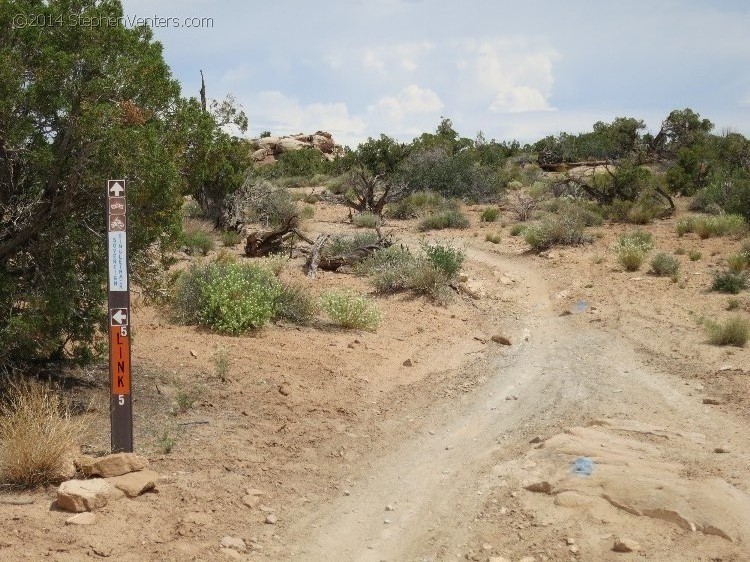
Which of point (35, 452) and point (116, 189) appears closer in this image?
point (35, 452)

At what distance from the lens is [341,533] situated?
5.13 metres

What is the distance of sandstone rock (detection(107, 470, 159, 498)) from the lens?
520cm

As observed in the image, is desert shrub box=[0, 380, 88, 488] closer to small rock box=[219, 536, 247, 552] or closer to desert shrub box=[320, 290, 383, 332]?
small rock box=[219, 536, 247, 552]

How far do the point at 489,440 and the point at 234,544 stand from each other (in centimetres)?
294

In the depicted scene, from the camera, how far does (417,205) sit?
93.3 ft

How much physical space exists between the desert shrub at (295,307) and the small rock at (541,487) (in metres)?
6.25

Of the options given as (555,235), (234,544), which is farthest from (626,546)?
(555,235)

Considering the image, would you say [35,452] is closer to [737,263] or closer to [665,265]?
[665,265]

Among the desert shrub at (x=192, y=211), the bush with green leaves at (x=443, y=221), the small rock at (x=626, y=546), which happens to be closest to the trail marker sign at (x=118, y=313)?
the small rock at (x=626, y=546)

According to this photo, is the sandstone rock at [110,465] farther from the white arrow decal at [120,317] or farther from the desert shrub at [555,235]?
the desert shrub at [555,235]

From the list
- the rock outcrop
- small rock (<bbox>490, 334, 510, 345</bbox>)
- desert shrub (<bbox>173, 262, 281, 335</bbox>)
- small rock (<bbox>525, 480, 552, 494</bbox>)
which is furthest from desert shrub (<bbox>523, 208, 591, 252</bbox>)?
the rock outcrop

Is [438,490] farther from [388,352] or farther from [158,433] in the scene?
[388,352]

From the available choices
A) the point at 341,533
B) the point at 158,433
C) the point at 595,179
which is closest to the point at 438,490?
the point at 341,533

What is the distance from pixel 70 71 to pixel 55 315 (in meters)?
2.16
